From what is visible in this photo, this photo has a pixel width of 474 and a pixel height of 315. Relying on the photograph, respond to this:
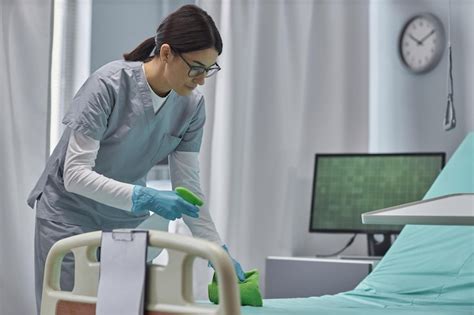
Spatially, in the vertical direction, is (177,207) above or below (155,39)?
below

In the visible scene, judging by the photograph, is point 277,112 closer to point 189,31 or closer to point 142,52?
point 142,52

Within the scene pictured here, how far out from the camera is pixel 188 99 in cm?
234

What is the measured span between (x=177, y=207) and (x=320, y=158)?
1.94 metres

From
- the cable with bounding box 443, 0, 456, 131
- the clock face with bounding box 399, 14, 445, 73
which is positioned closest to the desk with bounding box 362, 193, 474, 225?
the cable with bounding box 443, 0, 456, 131

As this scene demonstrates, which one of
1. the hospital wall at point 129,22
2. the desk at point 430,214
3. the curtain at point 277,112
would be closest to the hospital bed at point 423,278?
the desk at point 430,214

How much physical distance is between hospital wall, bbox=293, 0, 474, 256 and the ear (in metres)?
1.88

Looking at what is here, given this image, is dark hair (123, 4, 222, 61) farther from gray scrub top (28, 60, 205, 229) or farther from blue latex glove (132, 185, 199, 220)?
blue latex glove (132, 185, 199, 220)

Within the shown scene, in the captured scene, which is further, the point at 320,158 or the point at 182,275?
the point at 320,158

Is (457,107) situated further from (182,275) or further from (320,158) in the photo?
(182,275)

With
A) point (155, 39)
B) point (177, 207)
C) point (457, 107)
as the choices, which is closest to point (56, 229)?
point (177, 207)

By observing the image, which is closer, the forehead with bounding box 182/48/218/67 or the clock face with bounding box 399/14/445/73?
the forehead with bounding box 182/48/218/67

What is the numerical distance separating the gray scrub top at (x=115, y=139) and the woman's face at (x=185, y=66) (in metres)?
0.12

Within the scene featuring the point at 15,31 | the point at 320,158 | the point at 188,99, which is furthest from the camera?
the point at 320,158

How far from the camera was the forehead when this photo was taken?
2100 mm
